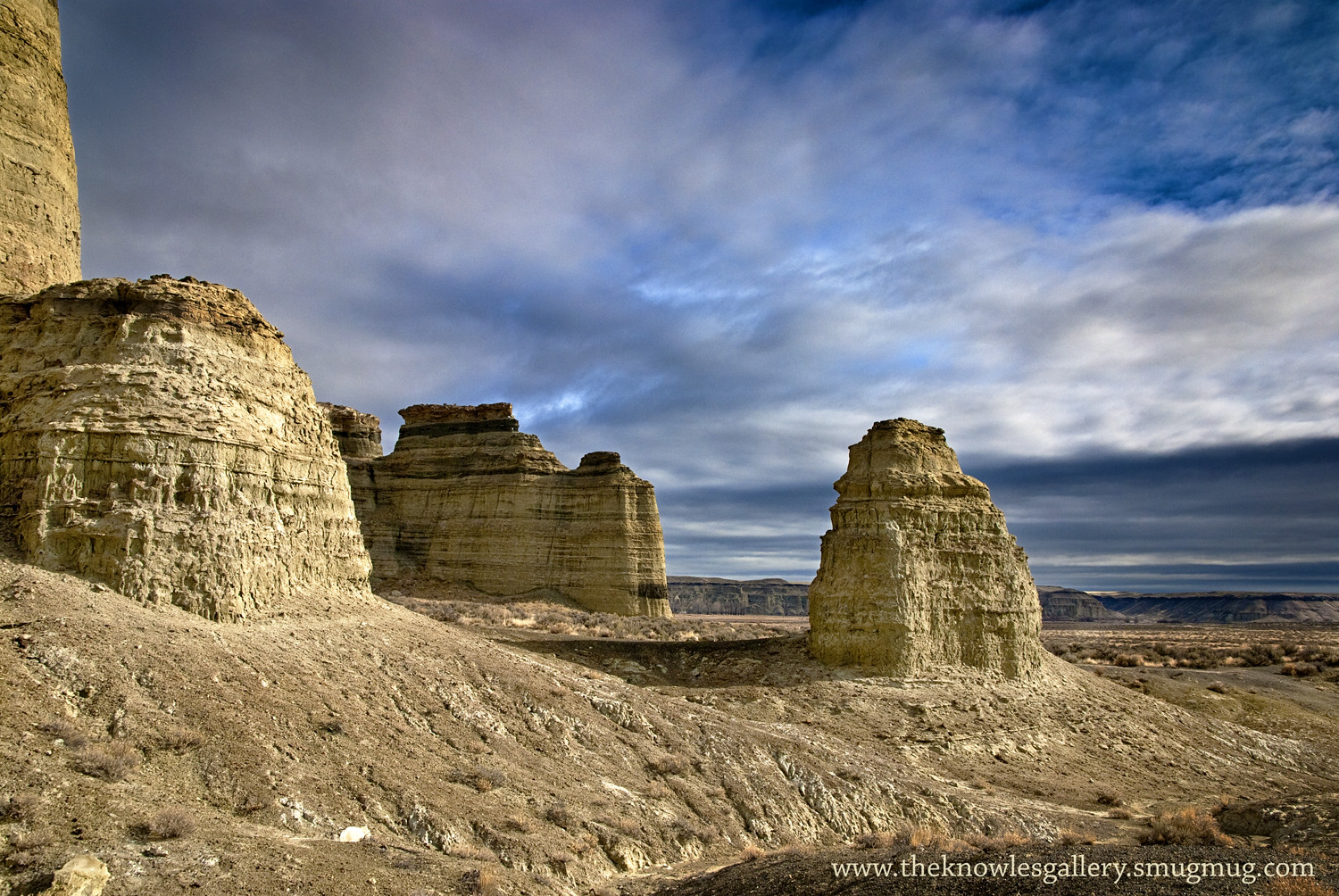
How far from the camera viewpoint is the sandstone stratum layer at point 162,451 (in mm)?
13172

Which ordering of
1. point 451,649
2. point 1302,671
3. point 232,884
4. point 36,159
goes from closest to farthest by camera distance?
point 232,884 → point 36,159 → point 451,649 → point 1302,671

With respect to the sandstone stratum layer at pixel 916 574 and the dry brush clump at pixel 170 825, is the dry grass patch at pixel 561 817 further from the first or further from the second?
the sandstone stratum layer at pixel 916 574

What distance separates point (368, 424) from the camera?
56406mm

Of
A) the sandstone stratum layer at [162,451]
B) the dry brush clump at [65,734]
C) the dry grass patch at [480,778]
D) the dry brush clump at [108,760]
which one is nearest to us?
the dry brush clump at [108,760]

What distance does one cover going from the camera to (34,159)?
16672 millimetres

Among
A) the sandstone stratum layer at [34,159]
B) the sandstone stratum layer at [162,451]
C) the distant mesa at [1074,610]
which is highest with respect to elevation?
the sandstone stratum layer at [34,159]

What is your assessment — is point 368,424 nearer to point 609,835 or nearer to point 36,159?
point 36,159

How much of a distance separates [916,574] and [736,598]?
132 metres

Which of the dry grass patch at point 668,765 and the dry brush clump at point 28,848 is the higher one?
the dry brush clump at point 28,848

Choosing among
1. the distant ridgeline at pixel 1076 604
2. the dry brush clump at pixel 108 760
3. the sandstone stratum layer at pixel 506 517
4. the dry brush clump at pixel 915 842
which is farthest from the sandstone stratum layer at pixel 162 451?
the distant ridgeline at pixel 1076 604

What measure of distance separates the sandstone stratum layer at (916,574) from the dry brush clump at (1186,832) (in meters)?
10.8

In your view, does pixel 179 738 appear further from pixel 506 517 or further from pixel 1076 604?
pixel 1076 604

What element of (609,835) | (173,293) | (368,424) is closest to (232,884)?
(609,835)

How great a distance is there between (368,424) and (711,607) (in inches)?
4392
